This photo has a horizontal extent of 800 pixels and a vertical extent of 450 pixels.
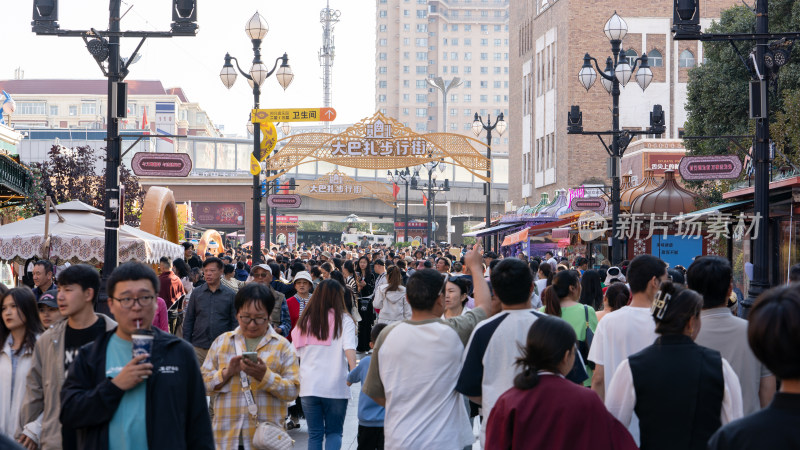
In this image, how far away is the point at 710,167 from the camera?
18000 millimetres

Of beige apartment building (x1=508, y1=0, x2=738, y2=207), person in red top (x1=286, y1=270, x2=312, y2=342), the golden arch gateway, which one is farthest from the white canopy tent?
beige apartment building (x1=508, y1=0, x2=738, y2=207)

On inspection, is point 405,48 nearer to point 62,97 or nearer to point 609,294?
point 62,97

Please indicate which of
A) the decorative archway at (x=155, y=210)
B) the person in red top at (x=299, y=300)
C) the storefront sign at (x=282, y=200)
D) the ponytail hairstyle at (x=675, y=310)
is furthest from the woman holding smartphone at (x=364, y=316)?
the ponytail hairstyle at (x=675, y=310)

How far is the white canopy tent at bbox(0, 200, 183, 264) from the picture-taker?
50.9ft

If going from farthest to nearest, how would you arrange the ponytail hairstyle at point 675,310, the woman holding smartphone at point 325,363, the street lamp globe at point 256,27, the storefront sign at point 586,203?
the storefront sign at point 586,203, the street lamp globe at point 256,27, the woman holding smartphone at point 325,363, the ponytail hairstyle at point 675,310

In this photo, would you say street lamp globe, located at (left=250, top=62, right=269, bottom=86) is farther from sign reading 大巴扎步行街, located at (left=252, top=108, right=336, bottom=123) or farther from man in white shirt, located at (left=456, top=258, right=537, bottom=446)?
man in white shirt, located at (left=456, top=258, right=537, bottom=446)

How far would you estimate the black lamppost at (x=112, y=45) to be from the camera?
13062 mm

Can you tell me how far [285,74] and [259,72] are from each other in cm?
92

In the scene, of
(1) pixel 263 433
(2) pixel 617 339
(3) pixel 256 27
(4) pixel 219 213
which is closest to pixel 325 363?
(1) pixel 263 433

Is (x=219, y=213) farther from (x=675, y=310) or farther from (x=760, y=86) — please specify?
(x=675, y=310)

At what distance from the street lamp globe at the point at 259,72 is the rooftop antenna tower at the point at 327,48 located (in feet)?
440

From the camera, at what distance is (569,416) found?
162 inches

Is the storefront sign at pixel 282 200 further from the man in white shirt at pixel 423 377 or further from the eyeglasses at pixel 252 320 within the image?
the man in white shirt at pixel 423 377

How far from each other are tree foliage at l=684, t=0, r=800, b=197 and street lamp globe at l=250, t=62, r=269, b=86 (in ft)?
48.7
